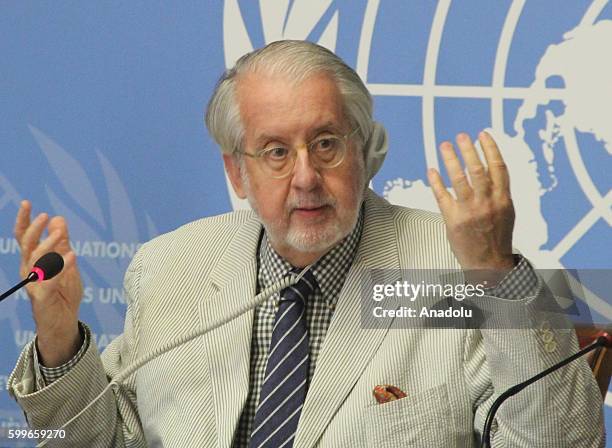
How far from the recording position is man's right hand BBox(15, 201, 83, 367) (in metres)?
2.47

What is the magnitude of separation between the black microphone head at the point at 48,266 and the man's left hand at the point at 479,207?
798 mm

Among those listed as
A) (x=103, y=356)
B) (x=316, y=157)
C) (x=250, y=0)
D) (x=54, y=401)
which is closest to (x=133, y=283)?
(x=103, y=356)

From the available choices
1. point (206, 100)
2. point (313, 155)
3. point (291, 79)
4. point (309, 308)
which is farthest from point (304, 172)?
point (206, 100)

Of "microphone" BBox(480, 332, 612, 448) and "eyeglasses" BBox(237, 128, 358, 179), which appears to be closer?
"microphone" BBox(480, 332, 612, 448)

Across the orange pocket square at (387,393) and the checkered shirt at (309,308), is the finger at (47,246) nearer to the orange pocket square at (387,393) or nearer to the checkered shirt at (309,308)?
the checkered shirt at (309,308)

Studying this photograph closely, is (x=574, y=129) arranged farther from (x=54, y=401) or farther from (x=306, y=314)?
(x=54, y=401)

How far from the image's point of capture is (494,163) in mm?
2137

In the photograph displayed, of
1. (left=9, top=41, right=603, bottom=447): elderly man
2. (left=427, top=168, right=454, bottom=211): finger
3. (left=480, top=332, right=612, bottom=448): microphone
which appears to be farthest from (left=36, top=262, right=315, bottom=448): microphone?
(left=480, top=332, right=612, bottom=448): microphone

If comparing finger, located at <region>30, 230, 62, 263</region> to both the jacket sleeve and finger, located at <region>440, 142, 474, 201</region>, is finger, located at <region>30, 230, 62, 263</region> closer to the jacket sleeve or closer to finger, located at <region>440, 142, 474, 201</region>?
the jacket sleeve

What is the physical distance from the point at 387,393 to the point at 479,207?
1.68 feet

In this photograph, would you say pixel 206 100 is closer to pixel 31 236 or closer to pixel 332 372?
pixel 31 236

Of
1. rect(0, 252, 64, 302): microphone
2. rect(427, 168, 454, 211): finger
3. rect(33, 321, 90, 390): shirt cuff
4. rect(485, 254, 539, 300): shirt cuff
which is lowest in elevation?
rect(33, 321, 90, 390): shirt cuff

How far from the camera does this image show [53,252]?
2398 mm

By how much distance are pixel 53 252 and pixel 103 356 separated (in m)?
0.59
